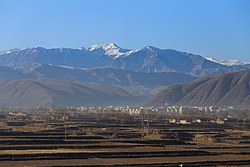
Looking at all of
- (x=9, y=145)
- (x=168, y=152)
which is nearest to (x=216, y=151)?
(x=168, y=152)

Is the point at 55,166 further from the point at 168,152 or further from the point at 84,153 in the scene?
the point at 168,152

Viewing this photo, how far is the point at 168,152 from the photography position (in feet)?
185

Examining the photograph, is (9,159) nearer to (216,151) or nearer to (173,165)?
(173,165)

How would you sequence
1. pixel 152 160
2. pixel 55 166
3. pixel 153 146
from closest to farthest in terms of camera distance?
1. pixel 55 166
2. pixel 152 160
3. pixel 153 146

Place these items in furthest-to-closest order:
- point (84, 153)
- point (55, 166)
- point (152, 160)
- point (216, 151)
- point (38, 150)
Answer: point (216, 151)
point (38, 150)
point (84, 153)
point (152, 160)
point (55, 166)

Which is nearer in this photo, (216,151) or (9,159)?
(9,159)

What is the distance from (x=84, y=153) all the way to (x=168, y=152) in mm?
7921

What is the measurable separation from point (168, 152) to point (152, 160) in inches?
305

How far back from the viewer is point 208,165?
45.5 meters

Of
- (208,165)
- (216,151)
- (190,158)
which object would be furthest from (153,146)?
(208,165)

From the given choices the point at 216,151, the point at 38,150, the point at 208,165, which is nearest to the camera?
the point at 208,165

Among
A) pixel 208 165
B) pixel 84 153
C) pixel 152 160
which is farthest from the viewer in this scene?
pixel 84 153

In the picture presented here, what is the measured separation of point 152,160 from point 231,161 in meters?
5.93

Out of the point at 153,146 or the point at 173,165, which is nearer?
the point at 173,165
